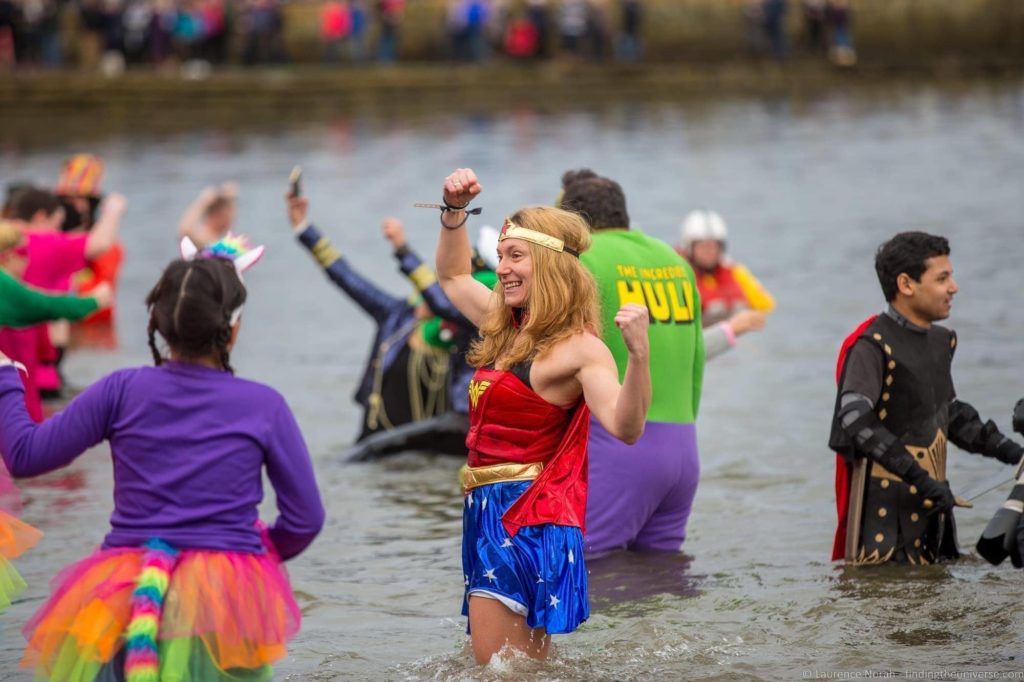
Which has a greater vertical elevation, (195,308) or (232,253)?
(232,253)

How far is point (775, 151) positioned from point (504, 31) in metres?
12.8

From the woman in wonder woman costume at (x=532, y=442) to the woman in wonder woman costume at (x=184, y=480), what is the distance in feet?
2.55

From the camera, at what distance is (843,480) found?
693cm

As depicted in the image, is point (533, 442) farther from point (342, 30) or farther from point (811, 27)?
point (811, 27)

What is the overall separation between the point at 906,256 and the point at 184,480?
325 centimetres

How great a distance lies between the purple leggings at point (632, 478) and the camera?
22.6 ft

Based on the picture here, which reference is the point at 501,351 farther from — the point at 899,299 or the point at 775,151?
the point at 775,151

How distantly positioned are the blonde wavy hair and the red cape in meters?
1.75

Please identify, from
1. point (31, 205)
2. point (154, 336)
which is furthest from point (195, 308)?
point (31, 205)

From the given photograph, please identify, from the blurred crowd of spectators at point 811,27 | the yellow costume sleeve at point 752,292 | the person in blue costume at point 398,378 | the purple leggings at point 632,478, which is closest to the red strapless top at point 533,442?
the purple leggings at point 632,478

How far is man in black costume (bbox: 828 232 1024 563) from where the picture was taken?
6660 millimetres

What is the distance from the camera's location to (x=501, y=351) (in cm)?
542

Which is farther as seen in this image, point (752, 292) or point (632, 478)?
point (752, 292)

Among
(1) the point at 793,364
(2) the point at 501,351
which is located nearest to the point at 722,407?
(1) the point at 793,364
